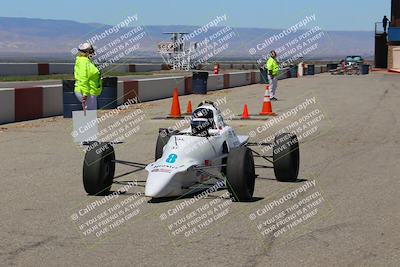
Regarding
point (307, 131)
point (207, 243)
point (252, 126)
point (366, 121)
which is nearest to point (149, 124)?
point (252, 126)

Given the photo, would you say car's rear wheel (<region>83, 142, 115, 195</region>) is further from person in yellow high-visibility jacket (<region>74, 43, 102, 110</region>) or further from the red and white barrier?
the red and white barrier

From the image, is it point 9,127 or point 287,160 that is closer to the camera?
point 287,160

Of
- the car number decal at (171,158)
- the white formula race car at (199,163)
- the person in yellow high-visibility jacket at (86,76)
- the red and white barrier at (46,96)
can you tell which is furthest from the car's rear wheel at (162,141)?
the red and white barrier at (46,96)

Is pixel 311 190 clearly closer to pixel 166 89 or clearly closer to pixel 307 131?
pixel 307 131

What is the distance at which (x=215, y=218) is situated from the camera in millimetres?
7293

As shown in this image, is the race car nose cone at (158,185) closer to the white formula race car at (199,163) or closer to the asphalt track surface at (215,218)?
the white formula race car at (199,163)

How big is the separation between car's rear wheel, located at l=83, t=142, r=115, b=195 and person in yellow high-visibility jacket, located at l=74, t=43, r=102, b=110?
16.8ft

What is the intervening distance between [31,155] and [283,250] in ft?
22.5

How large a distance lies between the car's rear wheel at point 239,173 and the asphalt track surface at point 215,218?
0.12 metres

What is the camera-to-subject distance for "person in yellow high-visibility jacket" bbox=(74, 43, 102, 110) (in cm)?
1341

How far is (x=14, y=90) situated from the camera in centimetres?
1783

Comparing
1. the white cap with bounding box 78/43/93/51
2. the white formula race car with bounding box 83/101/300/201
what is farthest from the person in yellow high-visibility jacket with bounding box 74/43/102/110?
the white formula race car with bounding box 83/101/300/201

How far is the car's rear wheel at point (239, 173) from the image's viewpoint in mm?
7738

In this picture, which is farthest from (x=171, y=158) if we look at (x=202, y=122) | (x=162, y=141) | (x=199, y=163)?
(x=162, y=141)
